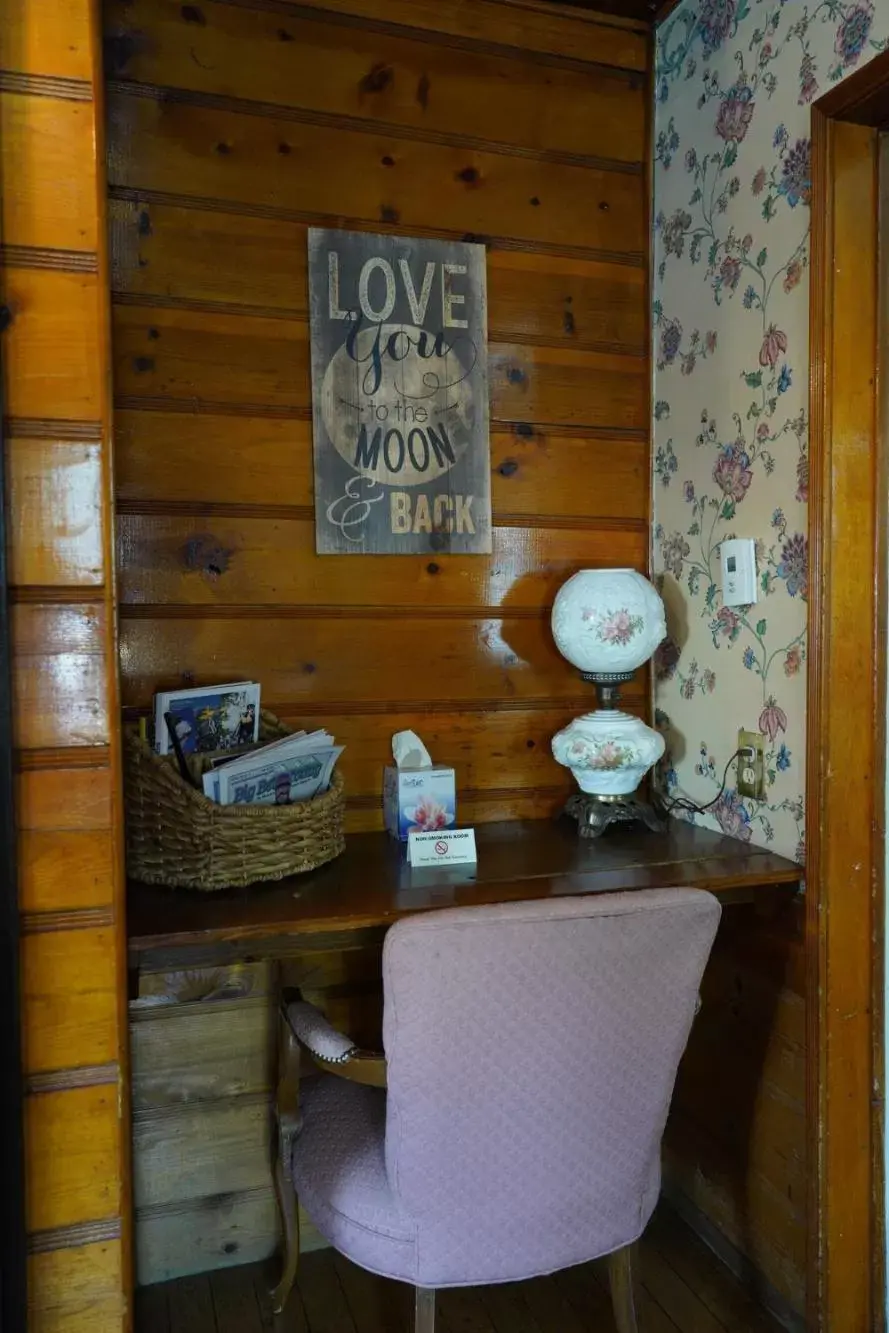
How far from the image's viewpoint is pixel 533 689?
199 centimetres

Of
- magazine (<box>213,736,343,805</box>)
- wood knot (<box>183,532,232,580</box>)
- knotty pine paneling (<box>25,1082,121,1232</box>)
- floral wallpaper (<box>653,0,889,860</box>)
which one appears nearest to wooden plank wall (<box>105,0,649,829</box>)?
wood knot (<box>183,532,232,580</box>)

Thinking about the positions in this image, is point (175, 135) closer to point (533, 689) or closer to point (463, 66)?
point (463, 66)

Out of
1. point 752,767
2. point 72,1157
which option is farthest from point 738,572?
point 72,1157

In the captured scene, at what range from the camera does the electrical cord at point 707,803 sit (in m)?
1.74

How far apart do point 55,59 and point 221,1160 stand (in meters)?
1.82

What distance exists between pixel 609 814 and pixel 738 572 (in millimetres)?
519

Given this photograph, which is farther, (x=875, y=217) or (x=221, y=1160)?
(x=221, y=1160)

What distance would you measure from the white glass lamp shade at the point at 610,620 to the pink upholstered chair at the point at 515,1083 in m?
0.60

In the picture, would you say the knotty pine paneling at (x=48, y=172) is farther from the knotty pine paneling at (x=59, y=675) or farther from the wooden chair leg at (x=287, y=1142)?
the wooden chair leg at (x=287, y=1142)

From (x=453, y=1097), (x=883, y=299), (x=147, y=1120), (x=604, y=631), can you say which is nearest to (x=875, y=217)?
(x=883, y=299)

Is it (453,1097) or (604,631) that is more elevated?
(604,631)

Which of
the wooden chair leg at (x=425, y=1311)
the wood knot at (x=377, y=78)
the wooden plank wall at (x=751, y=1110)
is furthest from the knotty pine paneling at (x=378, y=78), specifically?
the wooden chair leg at (x=425, y=1311)

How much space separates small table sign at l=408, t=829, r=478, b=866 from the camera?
5.33ft

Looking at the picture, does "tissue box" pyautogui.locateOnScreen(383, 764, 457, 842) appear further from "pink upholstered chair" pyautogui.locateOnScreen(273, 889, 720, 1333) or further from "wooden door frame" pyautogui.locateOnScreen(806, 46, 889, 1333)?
"wooden door frame" pyautogui.locateOnScreen(806, 46, 889, 1333)
